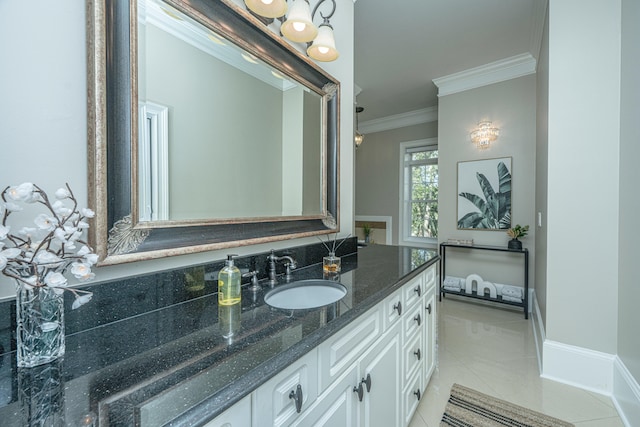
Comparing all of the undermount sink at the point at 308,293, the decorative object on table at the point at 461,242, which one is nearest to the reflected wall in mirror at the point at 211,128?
the undermount sink at the point at 308,293

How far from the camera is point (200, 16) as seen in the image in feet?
3.42

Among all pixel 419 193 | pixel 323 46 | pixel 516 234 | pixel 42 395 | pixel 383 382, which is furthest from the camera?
pixel 419 193

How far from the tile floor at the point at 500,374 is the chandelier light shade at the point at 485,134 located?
2003 mm

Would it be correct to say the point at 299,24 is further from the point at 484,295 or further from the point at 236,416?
the point at 484,295

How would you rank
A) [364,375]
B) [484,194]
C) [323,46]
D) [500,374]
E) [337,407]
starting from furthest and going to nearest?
1. [484,194]
2. [500,374]
3. [323,46]
4. [364,375]
5. [337,407]

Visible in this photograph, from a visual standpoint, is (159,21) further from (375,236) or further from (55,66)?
(375,236)

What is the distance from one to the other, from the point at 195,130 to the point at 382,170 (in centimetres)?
428

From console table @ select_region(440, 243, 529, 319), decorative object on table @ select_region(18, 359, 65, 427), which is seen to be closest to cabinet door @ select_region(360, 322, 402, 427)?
decorative object on table @ select_region(18, 359, 65, 427)

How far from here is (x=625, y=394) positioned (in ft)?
5.23

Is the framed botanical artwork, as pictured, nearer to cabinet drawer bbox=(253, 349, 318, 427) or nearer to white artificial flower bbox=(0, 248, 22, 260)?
cabinet drawer bbox=(253, 349, 318, 427)

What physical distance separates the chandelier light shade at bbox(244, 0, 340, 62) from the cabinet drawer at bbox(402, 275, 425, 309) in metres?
1.28

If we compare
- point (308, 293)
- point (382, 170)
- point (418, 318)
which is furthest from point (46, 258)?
point (382, 170)

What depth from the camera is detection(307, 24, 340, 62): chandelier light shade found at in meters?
1.42

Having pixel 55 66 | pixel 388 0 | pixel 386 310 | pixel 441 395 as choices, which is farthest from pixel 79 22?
pixel 441 395
